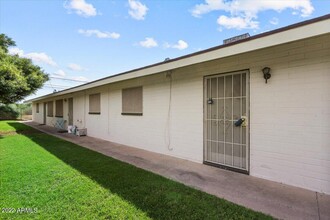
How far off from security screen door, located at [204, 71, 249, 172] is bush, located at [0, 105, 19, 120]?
1201 inches

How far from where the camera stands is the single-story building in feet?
10.5

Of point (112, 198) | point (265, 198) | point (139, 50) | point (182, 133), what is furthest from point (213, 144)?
point (139, 50)

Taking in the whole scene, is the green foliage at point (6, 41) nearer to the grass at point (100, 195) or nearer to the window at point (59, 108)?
the window at point (59, 108)

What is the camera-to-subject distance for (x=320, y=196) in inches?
120

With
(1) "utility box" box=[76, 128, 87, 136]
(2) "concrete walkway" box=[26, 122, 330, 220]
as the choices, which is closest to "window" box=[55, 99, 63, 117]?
(1) "utility box" box=[76, 128, 87, 136]

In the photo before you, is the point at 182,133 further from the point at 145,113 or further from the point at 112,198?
the point at 112,198

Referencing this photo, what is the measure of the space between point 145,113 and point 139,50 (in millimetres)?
7891

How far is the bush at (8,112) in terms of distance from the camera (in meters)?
25.9

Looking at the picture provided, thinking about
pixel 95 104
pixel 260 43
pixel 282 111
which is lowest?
pixel 282 111

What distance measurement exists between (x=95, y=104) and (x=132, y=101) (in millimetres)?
3491

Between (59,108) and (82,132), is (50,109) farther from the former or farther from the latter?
(82,132)

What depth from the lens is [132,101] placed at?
7.44 metres

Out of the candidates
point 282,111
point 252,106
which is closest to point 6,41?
point 252,106

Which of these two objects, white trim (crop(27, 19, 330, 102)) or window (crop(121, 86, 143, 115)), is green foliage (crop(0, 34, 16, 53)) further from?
white trim (crop(27, 19, 330, 102))
